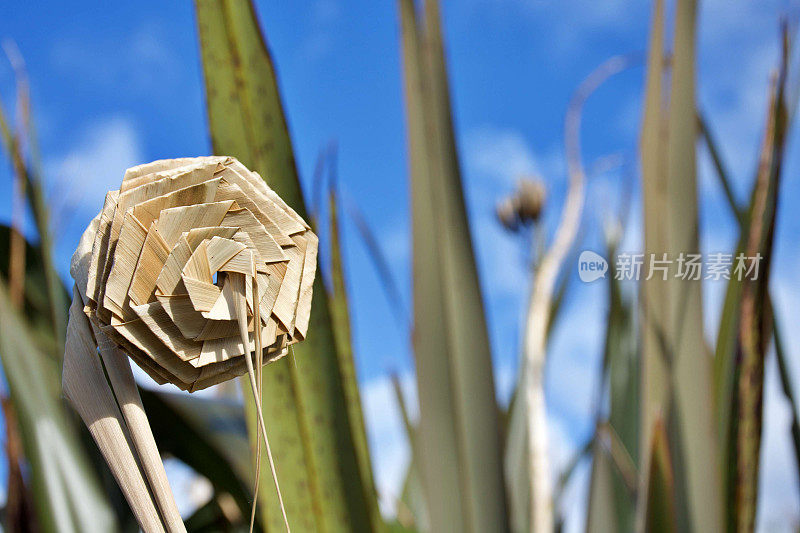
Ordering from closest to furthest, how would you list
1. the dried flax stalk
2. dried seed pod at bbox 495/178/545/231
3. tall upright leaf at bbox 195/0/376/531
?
the dried flax stalk → tall upright leaf at bbox 195/0/376/531 → dried seed pod at bbox 495/178/545/231

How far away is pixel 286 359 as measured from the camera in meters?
0.21

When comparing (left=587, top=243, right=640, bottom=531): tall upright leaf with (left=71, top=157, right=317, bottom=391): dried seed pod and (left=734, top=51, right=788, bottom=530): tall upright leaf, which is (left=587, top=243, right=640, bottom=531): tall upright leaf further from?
(left=71, top=157, right=317, bottom=391): dried seed pod

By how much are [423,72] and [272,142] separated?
0.07 metres

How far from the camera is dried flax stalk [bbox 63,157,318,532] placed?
0.10 meters

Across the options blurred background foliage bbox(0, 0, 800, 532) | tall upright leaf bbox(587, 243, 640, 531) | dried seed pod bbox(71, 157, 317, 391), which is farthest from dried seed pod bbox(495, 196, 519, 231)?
dried seed pod bbox(71, 157, 317, 391)

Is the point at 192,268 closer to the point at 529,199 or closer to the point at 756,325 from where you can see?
the point at 756,325

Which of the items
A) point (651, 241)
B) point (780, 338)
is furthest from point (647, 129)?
point (780, 338)

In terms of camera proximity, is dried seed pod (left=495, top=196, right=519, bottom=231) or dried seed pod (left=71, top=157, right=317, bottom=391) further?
dried seed pod (left=495, top=196, right=519, bottom=231)

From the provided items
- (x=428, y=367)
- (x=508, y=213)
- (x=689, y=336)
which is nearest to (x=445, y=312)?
(x=428, y=367)

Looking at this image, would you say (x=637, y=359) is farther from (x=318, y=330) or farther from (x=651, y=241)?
(x=318, y=330)

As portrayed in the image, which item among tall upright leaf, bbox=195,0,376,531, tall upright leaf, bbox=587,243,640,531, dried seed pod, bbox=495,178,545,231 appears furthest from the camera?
dried seed pod, bbox=495,178,545,231

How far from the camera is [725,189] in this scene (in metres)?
0.39

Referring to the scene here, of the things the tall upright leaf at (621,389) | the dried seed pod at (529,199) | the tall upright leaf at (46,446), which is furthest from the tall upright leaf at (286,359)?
the dried seed pod at (529,199)

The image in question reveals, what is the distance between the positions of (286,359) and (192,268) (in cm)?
11
